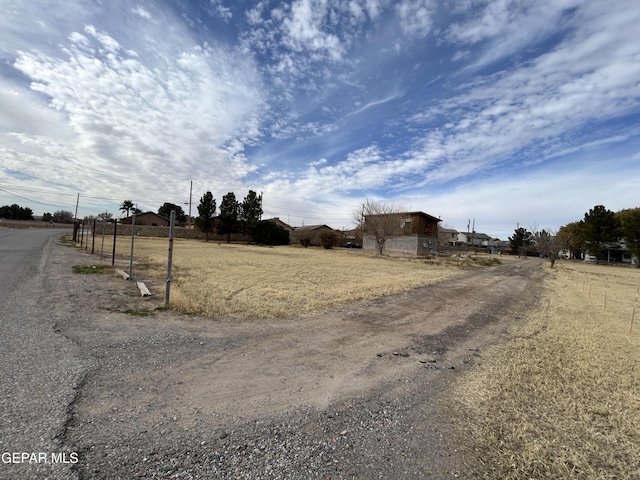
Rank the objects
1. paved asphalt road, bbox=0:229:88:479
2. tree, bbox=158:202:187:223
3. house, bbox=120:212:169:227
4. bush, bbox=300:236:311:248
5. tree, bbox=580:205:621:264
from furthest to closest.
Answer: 1. tree, bbox=158:202:187:223
2. house, bbox=120:212:169:227
3. bush, bbox=300:236:311:248
4. tree, bbox=580:205:621:264
5. paved asphalt road, bbox=0:229:88:479

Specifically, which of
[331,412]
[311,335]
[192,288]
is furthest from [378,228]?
[331,412]

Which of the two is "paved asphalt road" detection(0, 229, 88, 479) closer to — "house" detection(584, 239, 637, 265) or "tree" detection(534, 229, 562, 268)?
"tree" detection(534, 229, 562, 268)

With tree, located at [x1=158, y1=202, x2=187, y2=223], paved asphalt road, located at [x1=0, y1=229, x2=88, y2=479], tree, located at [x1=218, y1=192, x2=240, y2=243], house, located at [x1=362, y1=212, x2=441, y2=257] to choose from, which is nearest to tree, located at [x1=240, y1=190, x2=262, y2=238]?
tree, located at [x1=218, y1=192, x2=240, y2=243]

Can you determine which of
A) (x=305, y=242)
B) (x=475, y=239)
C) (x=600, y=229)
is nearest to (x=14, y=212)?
(x=305, y=242)

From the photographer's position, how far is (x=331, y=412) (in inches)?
117

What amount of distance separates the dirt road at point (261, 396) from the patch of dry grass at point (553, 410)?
301mm

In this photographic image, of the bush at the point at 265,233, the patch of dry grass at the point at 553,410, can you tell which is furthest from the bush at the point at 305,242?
the patch of dry grass at the point at 553,410

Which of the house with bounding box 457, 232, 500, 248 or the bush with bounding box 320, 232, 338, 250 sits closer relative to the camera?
the bush with bounding box 320, 232, 338, 250

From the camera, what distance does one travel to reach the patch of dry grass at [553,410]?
2469mm

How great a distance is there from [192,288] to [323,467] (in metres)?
7.90

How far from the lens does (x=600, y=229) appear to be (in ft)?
148

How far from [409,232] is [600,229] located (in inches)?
1197

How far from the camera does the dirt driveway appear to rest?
2.26 meters

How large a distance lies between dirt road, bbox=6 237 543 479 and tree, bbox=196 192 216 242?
47318mm
